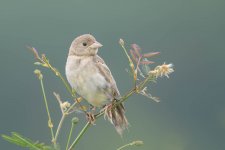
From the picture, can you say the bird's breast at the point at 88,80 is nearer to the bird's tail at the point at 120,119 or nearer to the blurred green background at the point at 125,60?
the bird's tail at the point at 120,119

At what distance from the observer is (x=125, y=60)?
29.3 m

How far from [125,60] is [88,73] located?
84.4 ft

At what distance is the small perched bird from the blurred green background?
62.6ft

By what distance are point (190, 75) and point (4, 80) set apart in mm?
10262

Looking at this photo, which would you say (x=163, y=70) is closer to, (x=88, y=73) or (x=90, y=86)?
(x=90, y=86)

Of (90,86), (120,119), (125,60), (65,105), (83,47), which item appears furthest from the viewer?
(125,60)

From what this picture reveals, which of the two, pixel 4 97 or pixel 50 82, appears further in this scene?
pixel 50 82

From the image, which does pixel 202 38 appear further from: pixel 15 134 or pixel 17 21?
pixel 15 134

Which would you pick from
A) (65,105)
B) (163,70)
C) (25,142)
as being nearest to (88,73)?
(65,105)

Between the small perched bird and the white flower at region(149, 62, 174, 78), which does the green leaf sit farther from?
the small perched bird

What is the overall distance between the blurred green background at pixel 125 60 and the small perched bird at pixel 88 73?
19.1 meters

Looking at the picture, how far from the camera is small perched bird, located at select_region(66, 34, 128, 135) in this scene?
3.41 meters

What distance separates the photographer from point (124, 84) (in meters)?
31.7

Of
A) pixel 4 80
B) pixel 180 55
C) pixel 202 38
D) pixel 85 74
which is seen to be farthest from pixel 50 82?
pixel 85 74
